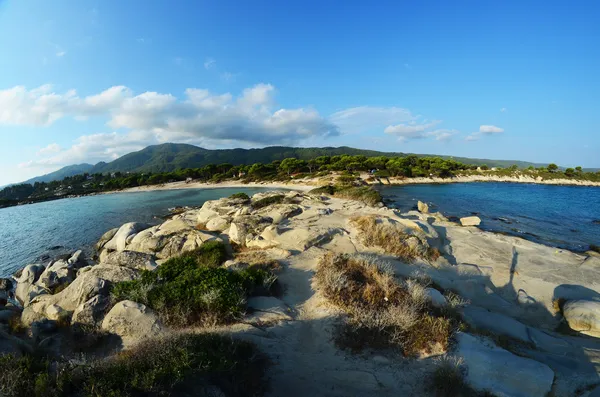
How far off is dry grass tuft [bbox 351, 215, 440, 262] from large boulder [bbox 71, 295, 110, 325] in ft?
41.8

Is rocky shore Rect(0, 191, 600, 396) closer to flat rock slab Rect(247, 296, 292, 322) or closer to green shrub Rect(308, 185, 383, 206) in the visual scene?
flat rock slab Rect(247, 296, 292, 322)

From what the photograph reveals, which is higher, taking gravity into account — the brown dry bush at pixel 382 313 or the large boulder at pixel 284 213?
the large boulder at pixel 284 213

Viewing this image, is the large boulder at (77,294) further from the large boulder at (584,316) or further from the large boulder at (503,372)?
the large boulder at (584,316)

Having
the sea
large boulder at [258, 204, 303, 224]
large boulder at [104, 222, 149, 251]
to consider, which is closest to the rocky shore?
large boulder at [258, 204, 303, 224]

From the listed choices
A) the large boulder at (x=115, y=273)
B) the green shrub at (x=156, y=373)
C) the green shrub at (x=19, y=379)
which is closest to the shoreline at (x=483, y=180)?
the large boulder at (x=115, y=273)

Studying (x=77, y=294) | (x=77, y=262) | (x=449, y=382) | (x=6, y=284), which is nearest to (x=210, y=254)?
(x=77, y=294)

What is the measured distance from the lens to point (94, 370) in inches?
181

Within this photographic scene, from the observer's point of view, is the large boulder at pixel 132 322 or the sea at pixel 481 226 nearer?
the large boulder at pixel 132 322

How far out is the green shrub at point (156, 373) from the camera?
425 cm

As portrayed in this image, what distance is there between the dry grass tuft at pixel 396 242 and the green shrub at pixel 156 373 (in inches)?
413

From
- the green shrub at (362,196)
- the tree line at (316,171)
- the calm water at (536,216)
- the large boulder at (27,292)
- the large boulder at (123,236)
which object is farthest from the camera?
the tree line at (316,171)

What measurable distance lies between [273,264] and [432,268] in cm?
856

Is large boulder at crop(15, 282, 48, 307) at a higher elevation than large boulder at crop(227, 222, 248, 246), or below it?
below

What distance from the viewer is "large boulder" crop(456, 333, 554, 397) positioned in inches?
238
